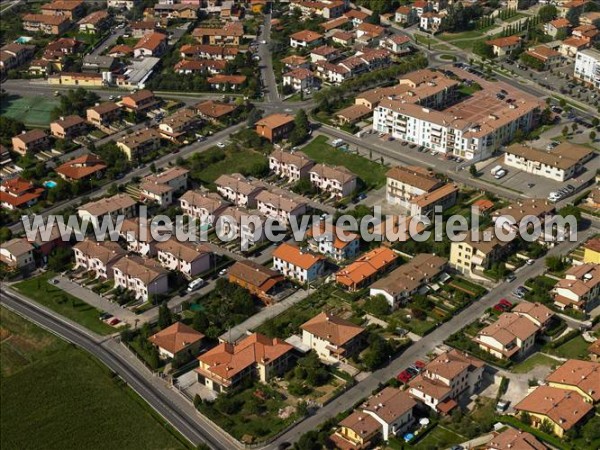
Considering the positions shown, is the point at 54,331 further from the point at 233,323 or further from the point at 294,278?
the point at 294,278

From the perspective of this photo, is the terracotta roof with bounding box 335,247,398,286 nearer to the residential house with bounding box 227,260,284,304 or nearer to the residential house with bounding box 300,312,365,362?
the residential house with bounding box 227,260,284,304

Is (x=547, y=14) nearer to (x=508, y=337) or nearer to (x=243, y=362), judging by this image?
(x=508, y=337)

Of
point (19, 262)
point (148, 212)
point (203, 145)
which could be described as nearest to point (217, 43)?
point (203, 145)

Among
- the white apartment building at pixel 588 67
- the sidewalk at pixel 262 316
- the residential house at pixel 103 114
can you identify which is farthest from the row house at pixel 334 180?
the white apartment building at pixel 588 67

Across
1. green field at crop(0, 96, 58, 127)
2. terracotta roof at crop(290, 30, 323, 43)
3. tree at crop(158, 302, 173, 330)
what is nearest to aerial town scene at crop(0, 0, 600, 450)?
tree at crop(158, 302, 173, 330)

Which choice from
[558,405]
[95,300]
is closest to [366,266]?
[558,405]

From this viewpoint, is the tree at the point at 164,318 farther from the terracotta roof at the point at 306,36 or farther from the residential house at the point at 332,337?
the terracotta roof at the point at 306,36
